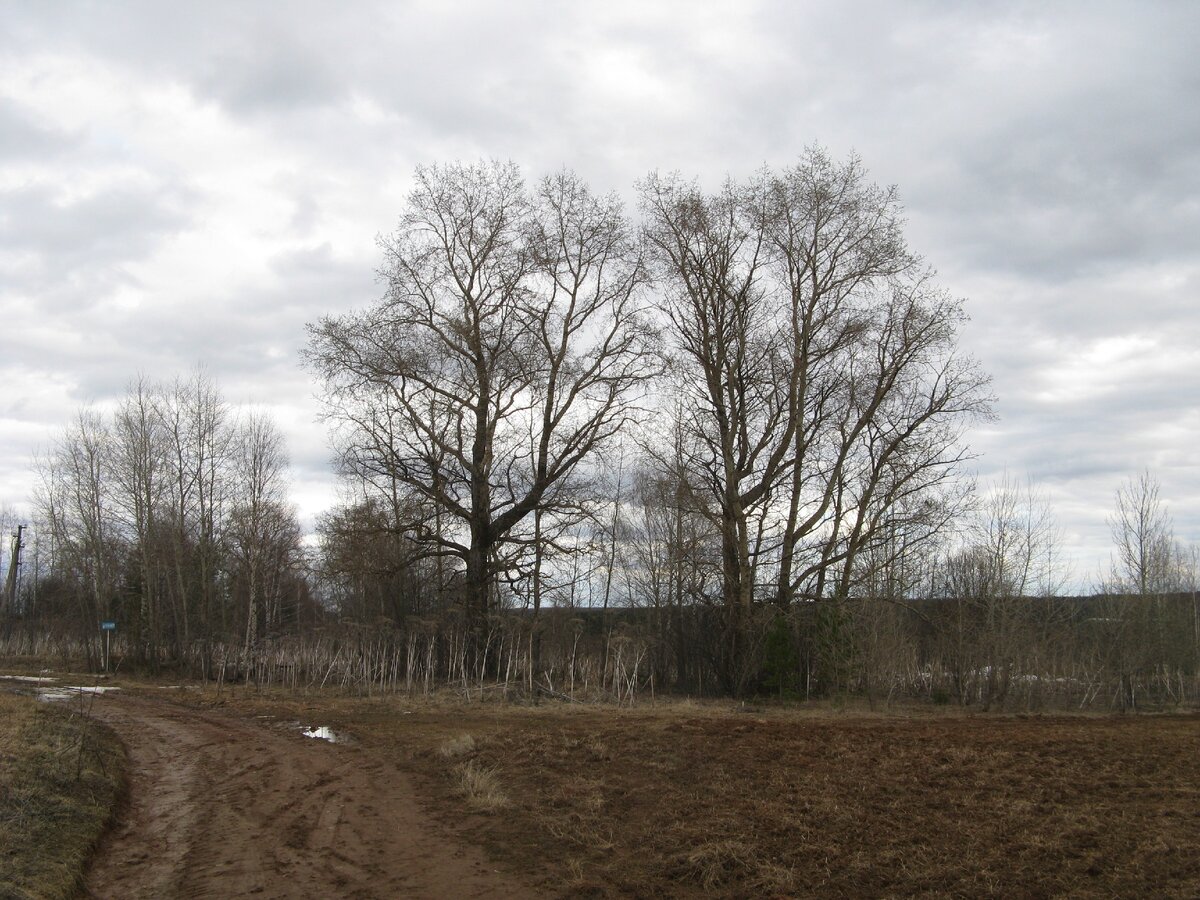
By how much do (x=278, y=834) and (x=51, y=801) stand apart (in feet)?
7.76

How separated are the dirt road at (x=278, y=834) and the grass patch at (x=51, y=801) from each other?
0.86 feet

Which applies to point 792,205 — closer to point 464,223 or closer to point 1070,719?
point 464,223

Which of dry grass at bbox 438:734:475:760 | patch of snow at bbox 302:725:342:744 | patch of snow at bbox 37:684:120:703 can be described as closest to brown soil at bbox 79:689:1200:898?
dry grass at bbox 438:734:475:760

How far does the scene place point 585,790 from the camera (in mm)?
10094

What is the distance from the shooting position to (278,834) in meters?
8.45

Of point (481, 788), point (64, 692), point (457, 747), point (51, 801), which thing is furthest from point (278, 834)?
point (64, 692)

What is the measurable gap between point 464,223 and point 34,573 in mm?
46807

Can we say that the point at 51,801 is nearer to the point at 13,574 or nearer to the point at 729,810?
the point at 729,810

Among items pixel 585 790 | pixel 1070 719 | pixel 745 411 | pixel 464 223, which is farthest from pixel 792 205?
pixel 585 790

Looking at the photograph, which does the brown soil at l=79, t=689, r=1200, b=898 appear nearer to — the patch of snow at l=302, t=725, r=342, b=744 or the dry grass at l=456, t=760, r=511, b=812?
the dry grass at l=456, t=760, r=511, b=812

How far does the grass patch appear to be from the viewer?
6.56m

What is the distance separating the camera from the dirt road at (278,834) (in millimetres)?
6867

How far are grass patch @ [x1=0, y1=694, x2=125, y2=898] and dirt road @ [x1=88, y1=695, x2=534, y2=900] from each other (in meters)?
0.26

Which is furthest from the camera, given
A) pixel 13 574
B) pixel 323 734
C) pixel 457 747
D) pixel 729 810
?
pixel 13 574
